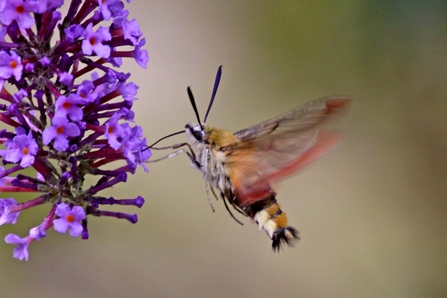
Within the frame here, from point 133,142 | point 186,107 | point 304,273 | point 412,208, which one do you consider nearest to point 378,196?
A: point 412,208

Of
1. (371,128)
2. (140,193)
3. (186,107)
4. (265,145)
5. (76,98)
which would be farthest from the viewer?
(371,128)

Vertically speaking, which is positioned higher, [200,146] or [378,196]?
[378,196]

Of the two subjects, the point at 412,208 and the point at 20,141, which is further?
the point at 412,208

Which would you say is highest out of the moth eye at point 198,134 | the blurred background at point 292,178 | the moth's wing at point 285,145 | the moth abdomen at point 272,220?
the blurred background at point 292,178

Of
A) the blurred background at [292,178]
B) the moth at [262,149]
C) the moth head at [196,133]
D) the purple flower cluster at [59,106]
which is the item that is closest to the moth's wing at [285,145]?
the moth at [262,149]

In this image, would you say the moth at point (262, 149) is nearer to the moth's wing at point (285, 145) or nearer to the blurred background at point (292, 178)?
the moth's wing at point (285, 145)

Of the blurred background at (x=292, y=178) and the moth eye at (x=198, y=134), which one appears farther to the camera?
the blurred background at (x=292, y=178)

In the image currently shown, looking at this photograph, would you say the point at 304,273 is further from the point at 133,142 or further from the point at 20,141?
the point at 20,141
